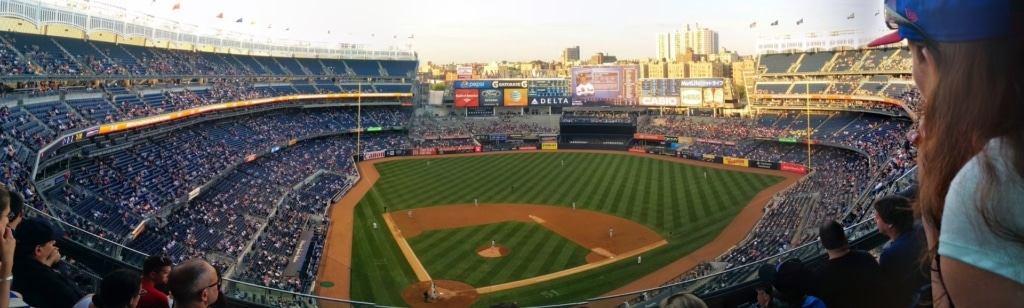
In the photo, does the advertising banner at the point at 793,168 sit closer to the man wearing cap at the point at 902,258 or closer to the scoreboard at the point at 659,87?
the scoreboard at the point at 659,87

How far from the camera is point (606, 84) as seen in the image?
71750 mm

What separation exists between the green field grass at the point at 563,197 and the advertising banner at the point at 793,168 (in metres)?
4.05

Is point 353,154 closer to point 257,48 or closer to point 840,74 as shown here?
point 257,48

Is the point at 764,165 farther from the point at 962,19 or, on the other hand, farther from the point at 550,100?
the point at 962,19

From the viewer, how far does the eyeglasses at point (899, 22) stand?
1.59m

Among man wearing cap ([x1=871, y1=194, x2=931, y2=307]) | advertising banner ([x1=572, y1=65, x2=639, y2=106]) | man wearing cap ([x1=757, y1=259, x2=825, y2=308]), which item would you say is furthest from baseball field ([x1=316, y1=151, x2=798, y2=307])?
advertising banner ([x1=572, y1=65, x2=639, y2=106])

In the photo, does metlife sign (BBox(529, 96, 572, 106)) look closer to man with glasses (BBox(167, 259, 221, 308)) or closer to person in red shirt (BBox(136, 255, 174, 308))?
person in red shirt (BBox(136, 255, 174, 308))

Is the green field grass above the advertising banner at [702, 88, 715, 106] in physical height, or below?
below

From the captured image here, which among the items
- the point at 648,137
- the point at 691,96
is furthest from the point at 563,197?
the point at 691,96

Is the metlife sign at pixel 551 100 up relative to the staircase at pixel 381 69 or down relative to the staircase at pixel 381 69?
down

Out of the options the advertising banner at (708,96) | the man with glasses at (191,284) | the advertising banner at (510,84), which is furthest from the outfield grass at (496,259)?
the advertising banner at (510,84)

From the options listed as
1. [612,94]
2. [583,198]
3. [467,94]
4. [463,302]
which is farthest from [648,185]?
[467,94]

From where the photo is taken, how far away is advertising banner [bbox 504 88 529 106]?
245 ft

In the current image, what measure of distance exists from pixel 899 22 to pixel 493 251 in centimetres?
2626
